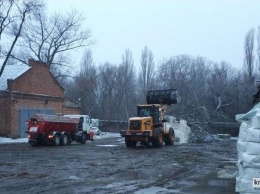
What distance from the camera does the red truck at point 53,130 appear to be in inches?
1199

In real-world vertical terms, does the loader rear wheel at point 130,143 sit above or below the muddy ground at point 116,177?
above

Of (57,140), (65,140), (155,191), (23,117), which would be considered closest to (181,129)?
(65,140)

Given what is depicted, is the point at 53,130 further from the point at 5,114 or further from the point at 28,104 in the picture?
the point at 28,104

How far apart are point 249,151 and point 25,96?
3540 centimetres

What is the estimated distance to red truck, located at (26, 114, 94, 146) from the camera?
1199 inches

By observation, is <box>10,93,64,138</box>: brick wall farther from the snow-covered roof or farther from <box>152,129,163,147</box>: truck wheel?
<box>152,129,163,147</box>: truck wheel

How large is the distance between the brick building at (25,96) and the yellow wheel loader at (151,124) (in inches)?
527

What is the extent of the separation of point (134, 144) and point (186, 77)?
54.1m

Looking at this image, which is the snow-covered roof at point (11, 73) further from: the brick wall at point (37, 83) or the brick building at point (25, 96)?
the brick wall at point (37, 83)

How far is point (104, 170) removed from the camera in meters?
15.6

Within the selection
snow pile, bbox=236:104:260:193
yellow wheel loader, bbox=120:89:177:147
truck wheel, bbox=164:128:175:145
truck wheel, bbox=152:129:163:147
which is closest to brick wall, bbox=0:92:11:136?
yellow wheel loader, bbox=120:89:177:147

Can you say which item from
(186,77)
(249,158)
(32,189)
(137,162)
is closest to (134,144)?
(137,162)

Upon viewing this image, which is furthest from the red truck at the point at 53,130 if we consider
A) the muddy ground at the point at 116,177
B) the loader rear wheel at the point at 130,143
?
the muddy ground at the point at 116,177

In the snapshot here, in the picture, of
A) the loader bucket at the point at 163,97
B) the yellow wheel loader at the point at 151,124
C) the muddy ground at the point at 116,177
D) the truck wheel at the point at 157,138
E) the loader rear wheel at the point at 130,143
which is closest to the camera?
the muddy ground at the point at 116,177
